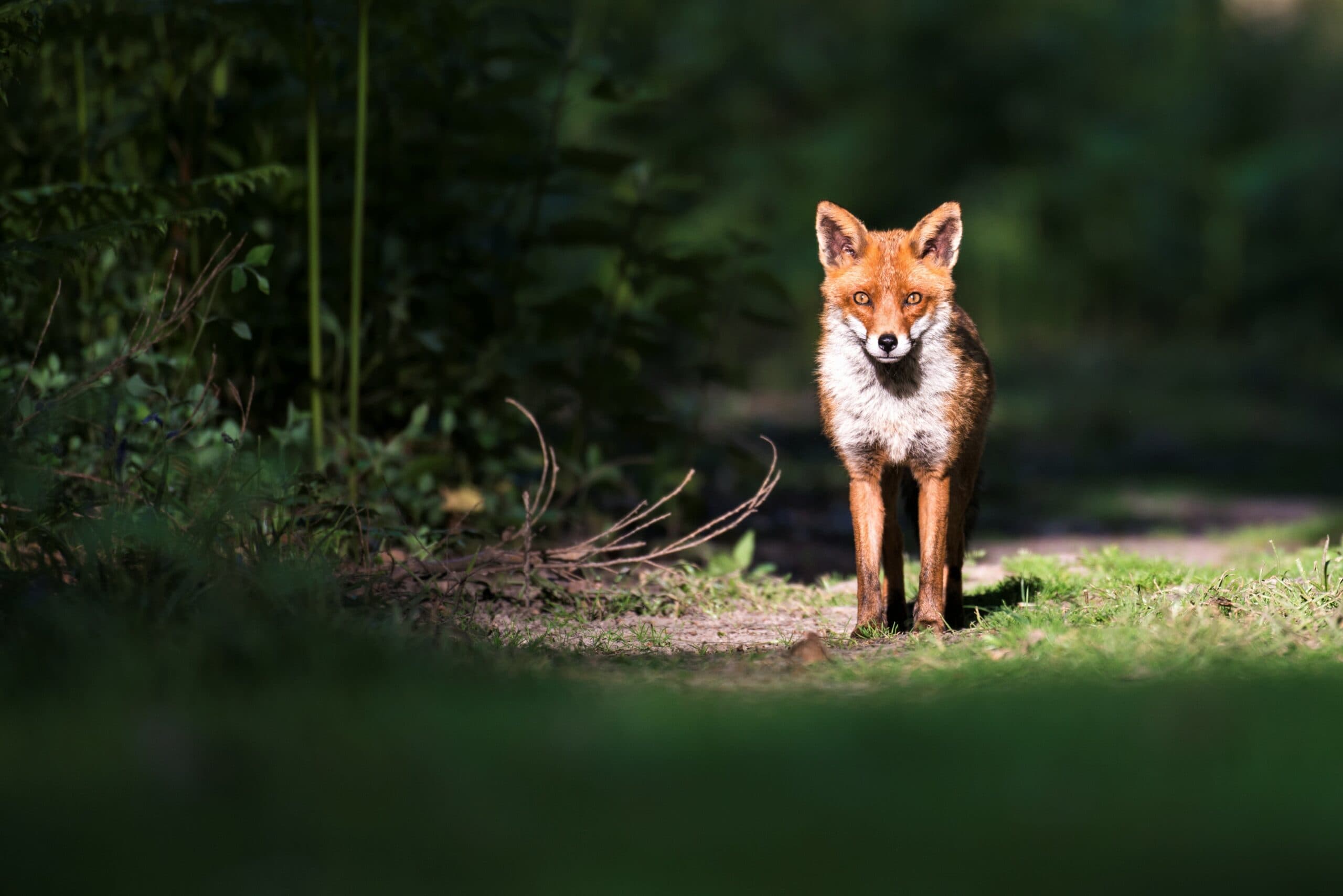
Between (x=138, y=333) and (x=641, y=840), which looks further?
(x=138, y=333)

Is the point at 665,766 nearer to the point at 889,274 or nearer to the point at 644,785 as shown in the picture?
the point at 644,785

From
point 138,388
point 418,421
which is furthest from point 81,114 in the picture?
point 418,421

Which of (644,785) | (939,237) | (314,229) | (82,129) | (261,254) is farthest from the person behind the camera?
(82,129)

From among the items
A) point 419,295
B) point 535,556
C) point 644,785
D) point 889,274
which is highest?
point 419,295

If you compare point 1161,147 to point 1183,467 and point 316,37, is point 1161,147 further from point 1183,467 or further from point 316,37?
point 316,37

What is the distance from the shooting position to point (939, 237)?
4.75m

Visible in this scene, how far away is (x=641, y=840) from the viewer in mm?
2537

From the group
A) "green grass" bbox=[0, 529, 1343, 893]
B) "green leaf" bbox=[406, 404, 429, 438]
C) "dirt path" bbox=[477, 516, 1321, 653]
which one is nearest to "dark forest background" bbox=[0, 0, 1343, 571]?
"green leaf" bbox=[406, 404, 429, 438]

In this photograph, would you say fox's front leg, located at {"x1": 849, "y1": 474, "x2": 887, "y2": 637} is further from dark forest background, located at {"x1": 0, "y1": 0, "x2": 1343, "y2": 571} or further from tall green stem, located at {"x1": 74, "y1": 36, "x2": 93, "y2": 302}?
tall green stem, located at {"x1": 74, "y1": 36, "x2": 93, "y2": 302}

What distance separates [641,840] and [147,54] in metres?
5.77

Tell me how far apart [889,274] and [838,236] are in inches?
10.4

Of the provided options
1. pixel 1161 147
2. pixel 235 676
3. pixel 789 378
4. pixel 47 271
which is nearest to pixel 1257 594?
pixel 235 676

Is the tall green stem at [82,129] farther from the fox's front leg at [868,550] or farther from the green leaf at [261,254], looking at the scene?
the fox's front leg at [868,550]

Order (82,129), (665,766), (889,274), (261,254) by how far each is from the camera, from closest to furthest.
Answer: (665,766)
(889,274)
(261,254)
(82,129)
